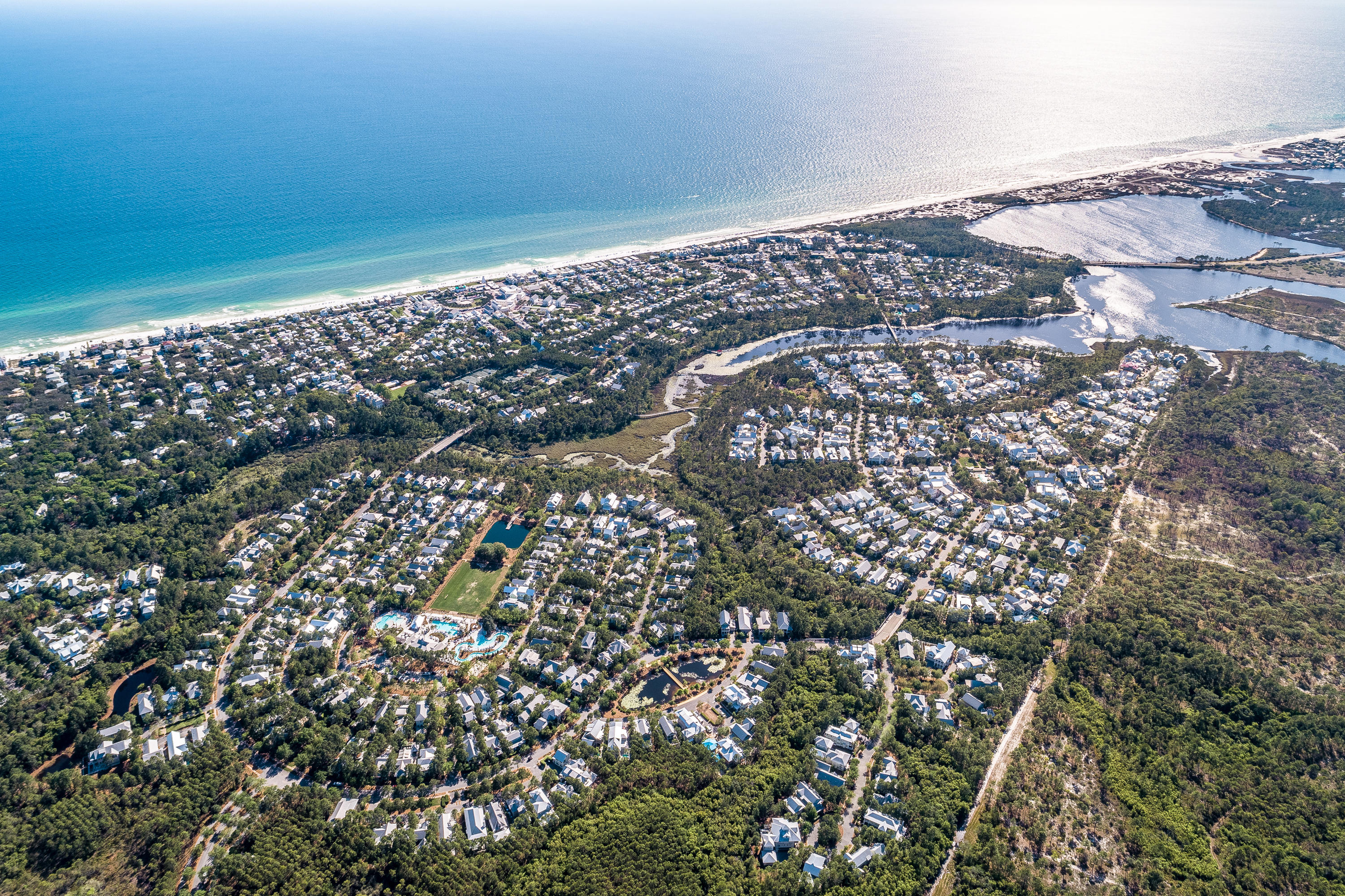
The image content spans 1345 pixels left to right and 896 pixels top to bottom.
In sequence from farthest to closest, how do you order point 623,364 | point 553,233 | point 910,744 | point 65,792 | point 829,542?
point 553,233
point 623,364
point 829,542
point 910,744
point 65,792

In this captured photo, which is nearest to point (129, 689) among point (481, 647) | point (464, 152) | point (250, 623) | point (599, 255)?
point (250, 623)

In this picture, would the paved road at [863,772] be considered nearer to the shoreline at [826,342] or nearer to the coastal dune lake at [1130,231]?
the shoreline at [826,342]

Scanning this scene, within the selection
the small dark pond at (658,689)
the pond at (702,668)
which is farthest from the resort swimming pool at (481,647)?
the pond at (702,668)

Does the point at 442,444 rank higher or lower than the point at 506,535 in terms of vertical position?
higher

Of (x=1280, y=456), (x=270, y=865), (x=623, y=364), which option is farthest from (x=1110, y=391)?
(x=270, y=865)

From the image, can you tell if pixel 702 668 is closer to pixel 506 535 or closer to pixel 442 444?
pixel 506 535

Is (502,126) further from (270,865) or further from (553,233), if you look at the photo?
(270,865)

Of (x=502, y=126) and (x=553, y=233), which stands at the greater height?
(x=502, y=126)
